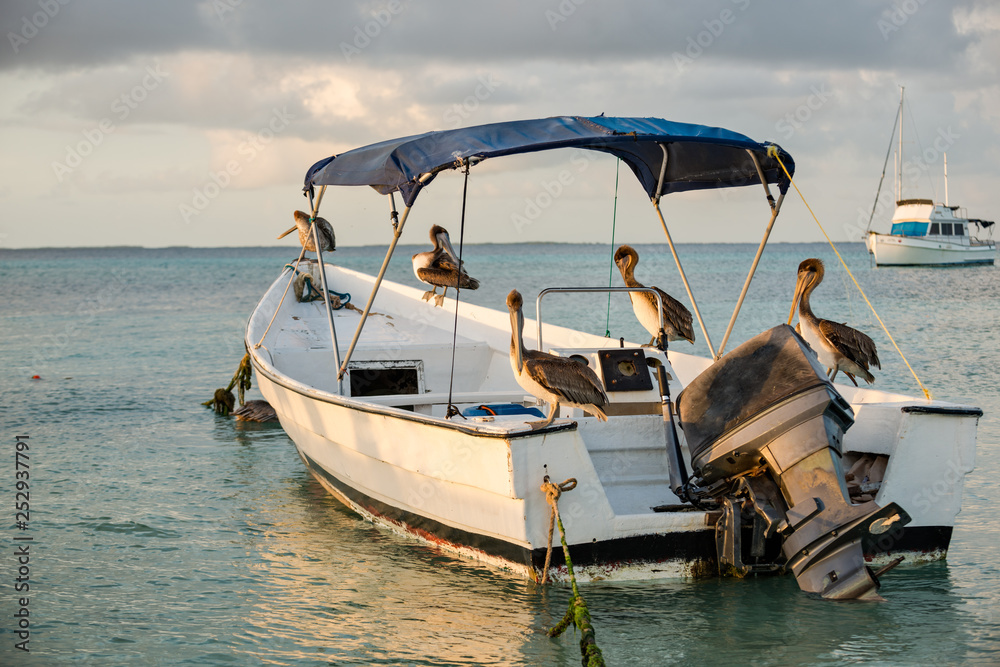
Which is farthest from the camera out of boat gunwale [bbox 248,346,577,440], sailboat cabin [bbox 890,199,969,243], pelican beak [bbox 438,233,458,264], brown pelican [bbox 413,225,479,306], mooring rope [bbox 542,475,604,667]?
sailboat cabin [bbox 890,199,969,243]

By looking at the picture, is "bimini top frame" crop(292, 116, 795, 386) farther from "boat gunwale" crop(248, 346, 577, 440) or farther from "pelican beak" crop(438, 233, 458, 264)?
"pelican beak" crop(438, 233, 458, 264)

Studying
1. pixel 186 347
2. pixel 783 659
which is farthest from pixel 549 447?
pixel 186 347

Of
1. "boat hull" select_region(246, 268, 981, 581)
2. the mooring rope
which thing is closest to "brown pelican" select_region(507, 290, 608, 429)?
"boat hull" select_region(246, 268, 981, 581)

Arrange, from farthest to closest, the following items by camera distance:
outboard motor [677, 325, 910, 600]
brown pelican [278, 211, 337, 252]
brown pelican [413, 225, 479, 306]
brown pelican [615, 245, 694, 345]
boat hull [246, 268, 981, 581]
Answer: brown pelican [278, 211, 337, 252] → brown pelican [413, 225, 479, 306] → brown pelican [615, 245, 694, 345] → boat hull [246, 268, 981, 581] → outboard motor [677, 325, 910, 600]

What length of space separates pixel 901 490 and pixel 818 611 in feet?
2.89

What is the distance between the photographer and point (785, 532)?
15.6 feet

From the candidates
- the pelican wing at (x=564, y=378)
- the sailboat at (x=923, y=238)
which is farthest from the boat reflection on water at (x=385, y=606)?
the sailboat at (x=923, y=238)

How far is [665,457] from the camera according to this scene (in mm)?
5863

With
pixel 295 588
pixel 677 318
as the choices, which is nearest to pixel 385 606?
pixel 295 588

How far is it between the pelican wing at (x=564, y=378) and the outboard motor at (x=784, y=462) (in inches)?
23.1

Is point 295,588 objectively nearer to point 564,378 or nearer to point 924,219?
point 564,378

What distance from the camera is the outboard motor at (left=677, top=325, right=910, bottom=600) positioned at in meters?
4.60

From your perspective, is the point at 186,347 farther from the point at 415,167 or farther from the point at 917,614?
the point at 917,614

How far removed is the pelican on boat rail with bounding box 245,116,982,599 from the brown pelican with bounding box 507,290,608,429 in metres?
0.09
